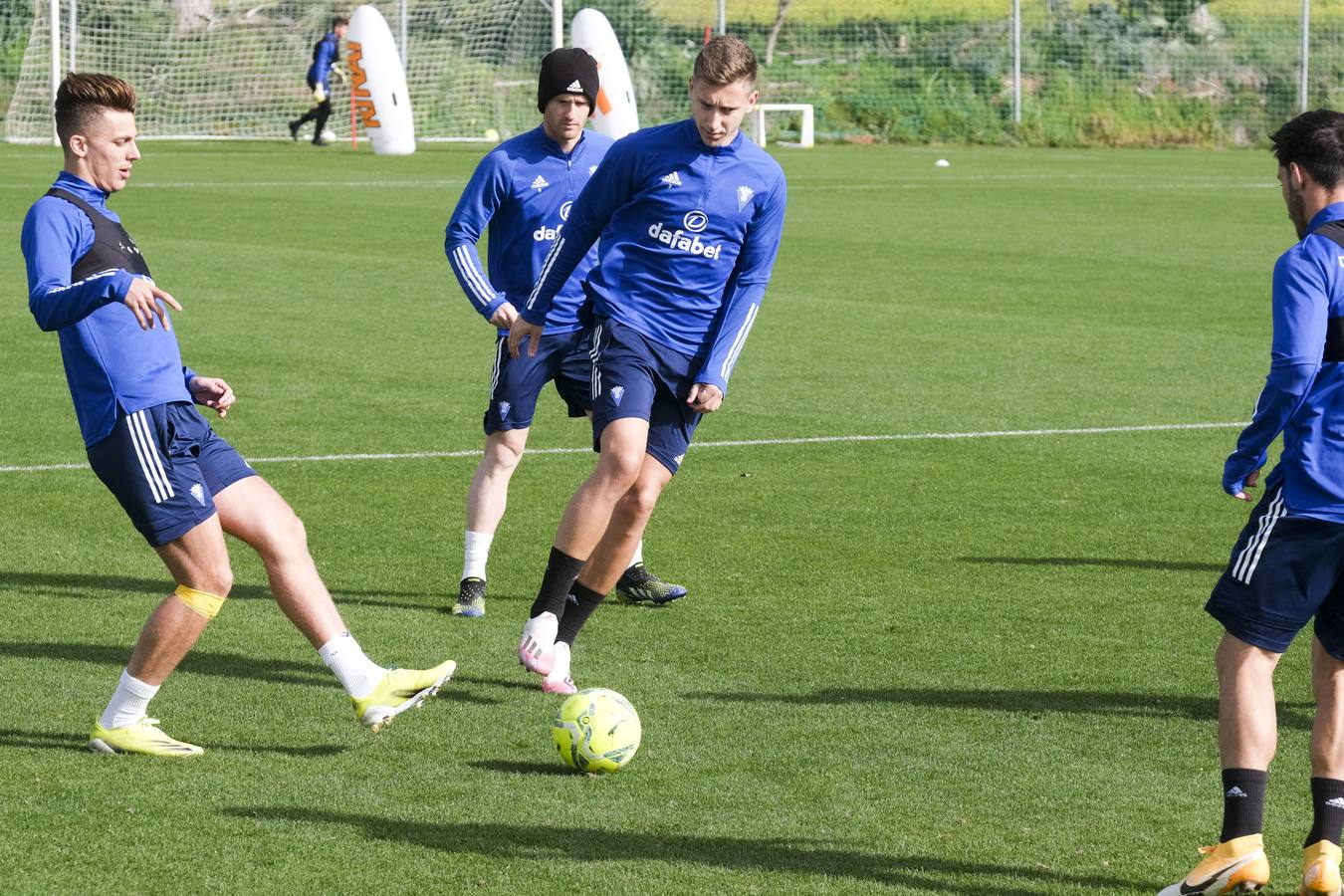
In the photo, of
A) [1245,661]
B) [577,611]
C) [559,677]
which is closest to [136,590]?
[577,611]

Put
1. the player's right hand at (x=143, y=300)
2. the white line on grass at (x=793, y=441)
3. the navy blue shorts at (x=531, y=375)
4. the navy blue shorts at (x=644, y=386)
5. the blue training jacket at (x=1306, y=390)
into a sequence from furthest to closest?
the white line on grass at (x=793, y=441), the navy blue shorts at (x=531, y=375), the navy blue shorts at (x=644, y=386), the player's right hand at (x=143, y=300), the blue training jacket at (x=1306, y=390)

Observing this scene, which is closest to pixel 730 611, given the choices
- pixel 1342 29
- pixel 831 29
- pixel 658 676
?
pixel 658 676

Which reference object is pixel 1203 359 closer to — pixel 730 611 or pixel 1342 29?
pixel 730 611

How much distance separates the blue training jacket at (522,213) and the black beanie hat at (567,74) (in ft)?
0.85

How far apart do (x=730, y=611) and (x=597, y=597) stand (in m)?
0.97

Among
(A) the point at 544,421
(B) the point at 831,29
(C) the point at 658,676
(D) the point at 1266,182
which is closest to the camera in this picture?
(C) the point at 658,676

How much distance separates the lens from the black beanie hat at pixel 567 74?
7434 millimetres

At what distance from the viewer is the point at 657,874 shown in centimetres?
468

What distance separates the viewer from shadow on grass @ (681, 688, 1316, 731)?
610 centimetres

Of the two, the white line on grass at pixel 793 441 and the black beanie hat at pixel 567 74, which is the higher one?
the black beanie hat at pixel 567 74

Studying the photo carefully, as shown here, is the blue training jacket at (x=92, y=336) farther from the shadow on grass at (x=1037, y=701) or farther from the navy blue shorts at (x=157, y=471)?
the shadow on grass at (x=1037, y=701)

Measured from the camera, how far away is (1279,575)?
4453 millimetres

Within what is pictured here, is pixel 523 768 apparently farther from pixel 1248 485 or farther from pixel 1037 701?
pixel 1248 485

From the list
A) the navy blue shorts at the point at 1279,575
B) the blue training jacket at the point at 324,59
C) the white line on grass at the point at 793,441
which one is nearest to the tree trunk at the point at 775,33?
the blue training jacket at the point at 324,59
